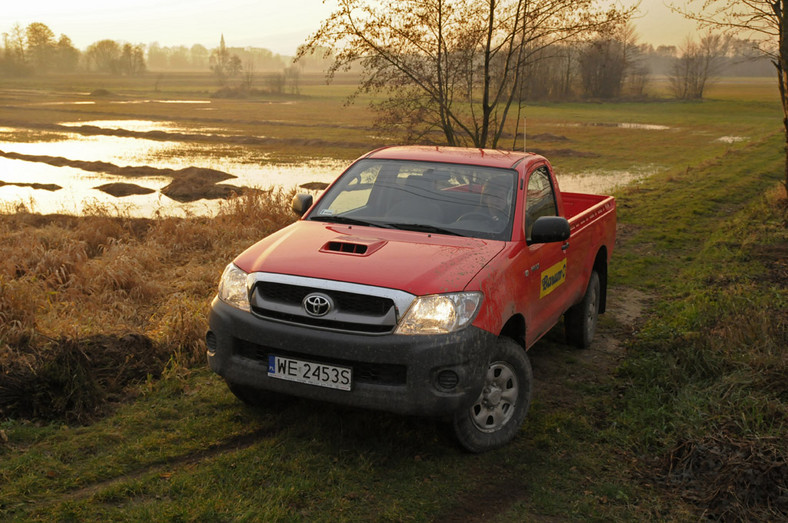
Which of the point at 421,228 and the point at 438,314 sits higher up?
the point at 421,228

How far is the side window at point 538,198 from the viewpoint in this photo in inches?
233

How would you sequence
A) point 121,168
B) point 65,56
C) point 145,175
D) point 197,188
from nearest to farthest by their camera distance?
point 197,188
point 145,175
point 121,168
point 65,56

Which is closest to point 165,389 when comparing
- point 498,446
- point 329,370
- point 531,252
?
point 329,370

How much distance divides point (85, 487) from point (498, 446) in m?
2.58

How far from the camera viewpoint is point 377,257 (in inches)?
193

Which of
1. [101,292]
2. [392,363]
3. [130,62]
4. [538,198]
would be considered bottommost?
[101,292]

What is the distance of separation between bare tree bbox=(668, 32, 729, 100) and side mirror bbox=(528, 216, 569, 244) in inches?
3306

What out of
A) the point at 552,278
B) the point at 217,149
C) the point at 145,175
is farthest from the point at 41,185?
the point at 552,278

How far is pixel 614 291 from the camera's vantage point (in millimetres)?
9664

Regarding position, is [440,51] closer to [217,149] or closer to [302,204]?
[302,204]

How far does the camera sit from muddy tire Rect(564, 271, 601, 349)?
7.30 meters

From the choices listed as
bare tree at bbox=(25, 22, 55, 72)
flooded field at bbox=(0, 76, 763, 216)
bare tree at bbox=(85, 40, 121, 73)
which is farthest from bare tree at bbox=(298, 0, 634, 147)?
bare tree at bbox=(85, 40, 121, 73)

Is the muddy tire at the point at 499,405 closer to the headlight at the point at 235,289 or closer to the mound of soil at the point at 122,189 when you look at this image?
the headlight at the point at 235,289

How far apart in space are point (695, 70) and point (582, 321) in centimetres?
8785
